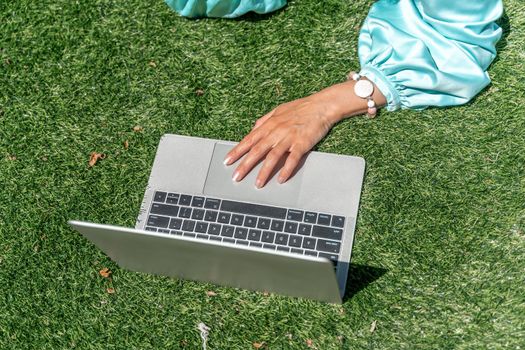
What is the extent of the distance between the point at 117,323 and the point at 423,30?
4.34ft

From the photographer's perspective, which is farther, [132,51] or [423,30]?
[132,51]

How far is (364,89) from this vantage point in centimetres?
238

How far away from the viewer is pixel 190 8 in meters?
2.61

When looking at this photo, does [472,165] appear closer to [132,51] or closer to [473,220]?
[473,220]

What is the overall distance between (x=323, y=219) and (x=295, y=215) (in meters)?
0.09

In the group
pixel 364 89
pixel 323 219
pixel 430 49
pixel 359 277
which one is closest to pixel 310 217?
pixel 323 219

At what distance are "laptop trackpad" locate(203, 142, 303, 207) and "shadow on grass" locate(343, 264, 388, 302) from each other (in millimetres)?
277

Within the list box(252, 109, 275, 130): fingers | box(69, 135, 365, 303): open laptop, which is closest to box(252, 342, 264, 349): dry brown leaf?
box(69, 135, 365, 303): open laptop

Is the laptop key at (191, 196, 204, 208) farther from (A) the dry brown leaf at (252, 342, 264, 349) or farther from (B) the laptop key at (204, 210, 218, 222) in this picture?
(A) the dry brown leaf at (252, 342, 264, 349)

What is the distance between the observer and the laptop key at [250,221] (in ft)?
7.40

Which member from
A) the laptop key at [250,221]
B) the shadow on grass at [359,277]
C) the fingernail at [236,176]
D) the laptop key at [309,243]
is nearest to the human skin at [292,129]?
the fingernail at [236,176]

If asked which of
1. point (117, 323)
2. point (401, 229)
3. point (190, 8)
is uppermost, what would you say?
point (190, 8)

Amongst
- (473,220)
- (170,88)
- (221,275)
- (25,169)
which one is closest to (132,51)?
(170,88)

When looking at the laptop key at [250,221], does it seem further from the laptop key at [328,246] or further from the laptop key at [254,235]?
the laptop key at [328,246]
